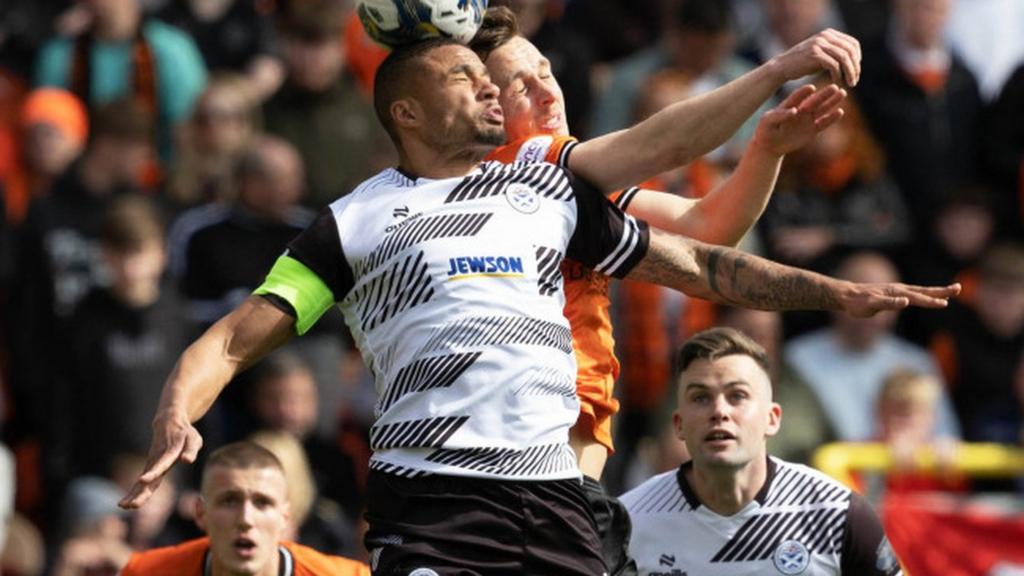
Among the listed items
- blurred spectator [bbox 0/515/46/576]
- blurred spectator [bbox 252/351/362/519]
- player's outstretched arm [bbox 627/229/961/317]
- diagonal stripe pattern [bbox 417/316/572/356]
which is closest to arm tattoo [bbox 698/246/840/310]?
player's outstretched arm [bbox 627/229/961/317]

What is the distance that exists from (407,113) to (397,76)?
133 millimetres

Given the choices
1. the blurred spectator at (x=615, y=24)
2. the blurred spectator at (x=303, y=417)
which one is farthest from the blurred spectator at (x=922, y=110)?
the blurred spectator at (x=303, y=417)

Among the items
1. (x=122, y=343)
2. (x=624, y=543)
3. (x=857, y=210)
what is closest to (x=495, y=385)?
(x=624, y=543)

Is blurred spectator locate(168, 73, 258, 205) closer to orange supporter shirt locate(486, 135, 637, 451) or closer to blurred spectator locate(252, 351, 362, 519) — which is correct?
blurred spectator locate(252, 351, 362, 519)

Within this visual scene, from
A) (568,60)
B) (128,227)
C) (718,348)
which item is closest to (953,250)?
(568,60)

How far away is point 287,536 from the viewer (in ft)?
34.0

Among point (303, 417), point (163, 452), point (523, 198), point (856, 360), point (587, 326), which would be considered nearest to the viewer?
point (163, 452)

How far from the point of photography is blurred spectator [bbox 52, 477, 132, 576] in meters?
11.6

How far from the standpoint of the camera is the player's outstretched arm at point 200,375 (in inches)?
263

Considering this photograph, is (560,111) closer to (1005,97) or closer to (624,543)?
(624,543)

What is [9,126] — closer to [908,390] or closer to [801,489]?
[908,390]

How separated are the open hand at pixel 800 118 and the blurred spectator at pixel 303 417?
17.0 feet

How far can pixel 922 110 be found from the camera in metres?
14.1

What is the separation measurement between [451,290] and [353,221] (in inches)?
15.3
